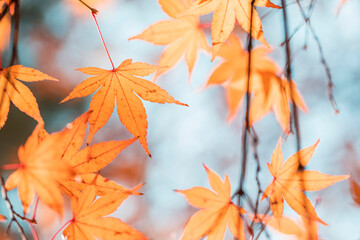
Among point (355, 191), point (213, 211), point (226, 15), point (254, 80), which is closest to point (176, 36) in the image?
point (226, 15)

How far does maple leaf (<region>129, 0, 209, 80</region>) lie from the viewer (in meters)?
0.80

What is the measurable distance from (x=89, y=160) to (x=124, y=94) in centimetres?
19

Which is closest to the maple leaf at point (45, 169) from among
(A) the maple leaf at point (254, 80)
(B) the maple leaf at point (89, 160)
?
(B) the maple leaf at point (89, 160)

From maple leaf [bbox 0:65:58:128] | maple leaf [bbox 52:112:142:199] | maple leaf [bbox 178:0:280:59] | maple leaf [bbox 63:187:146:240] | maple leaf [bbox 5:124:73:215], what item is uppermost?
maple leaf [bbox 178:0:280:59]

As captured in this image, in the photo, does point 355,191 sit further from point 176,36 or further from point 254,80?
point 176,36

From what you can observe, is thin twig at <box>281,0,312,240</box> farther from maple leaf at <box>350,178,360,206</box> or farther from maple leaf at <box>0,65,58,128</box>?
maple leaf at <box>0,65,58,128</box>

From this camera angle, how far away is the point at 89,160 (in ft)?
1.75

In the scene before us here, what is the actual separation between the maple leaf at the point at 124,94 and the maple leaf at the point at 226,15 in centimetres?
14

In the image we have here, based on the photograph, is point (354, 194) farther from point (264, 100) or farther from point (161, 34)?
point (161, 34)

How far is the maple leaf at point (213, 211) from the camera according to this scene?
2.03ft

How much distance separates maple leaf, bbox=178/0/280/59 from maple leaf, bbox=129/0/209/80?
8.2 inches

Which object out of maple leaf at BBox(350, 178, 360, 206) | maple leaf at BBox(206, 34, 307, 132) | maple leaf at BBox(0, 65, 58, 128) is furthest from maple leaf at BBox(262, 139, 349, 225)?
maple leaf at BBox(0, 65, 58, 128)

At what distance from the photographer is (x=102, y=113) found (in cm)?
62

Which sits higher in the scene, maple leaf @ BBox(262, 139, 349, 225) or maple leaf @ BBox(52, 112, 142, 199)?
maple leaf @ BBox(52, 112, 142, 199)
